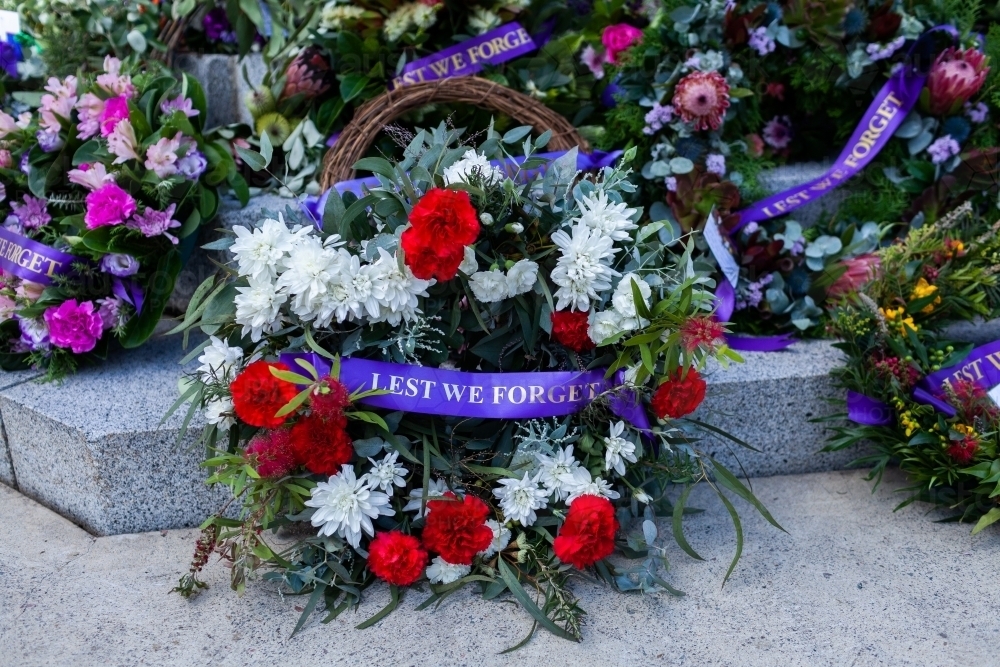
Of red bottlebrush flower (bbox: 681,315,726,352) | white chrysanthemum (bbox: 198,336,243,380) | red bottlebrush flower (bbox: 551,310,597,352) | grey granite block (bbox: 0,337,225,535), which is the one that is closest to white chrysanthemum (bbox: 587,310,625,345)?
red bottlebrush flower (bbox: 551,310,597,352)

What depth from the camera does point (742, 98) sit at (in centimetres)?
263

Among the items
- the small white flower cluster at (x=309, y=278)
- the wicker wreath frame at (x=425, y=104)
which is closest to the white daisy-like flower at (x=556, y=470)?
the small white flower cluster at (x=309, y=278)

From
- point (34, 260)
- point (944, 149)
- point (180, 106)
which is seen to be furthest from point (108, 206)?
point (944, 149)

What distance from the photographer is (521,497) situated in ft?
5.91

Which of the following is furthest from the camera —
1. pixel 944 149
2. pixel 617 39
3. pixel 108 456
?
pixel 617 39

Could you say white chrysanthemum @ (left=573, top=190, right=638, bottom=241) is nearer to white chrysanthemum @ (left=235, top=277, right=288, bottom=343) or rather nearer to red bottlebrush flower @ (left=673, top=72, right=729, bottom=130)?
white chrysanthemum @ (left=235, top=277, right=288, bottom=343)

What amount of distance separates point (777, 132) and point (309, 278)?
1.84m

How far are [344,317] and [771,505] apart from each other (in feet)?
4.07

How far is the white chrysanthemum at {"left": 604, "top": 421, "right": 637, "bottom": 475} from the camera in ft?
5.96

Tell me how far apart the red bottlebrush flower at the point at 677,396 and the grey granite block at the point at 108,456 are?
3.51 ft

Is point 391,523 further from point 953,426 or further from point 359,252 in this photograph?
point 953,426

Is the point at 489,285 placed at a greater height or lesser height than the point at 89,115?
lesser

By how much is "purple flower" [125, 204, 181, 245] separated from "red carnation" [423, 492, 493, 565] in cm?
109

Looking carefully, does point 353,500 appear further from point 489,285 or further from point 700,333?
point 700,333
